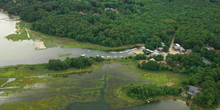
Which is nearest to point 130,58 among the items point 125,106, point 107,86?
point 107,86

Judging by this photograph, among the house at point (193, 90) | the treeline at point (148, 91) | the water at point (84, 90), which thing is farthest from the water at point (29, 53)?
the house at point (193, 90)

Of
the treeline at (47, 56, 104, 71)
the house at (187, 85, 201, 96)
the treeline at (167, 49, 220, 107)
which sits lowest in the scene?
the house at (187, 85, 201, 96)

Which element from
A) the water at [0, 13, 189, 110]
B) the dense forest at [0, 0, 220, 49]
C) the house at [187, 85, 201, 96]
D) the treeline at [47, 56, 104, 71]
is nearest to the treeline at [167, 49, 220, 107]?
the house at [187, 85, 201, 96]

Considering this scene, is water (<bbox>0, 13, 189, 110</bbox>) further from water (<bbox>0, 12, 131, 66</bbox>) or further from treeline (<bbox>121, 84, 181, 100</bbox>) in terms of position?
treeline (<bbox>121, 84, 181, 100</bbox>)

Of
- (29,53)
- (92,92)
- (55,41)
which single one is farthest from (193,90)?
(55,41)

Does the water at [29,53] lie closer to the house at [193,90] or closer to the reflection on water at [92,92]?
the reflection on water at [92,92]

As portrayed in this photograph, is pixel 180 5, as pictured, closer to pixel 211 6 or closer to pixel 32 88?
pixel 211 6
